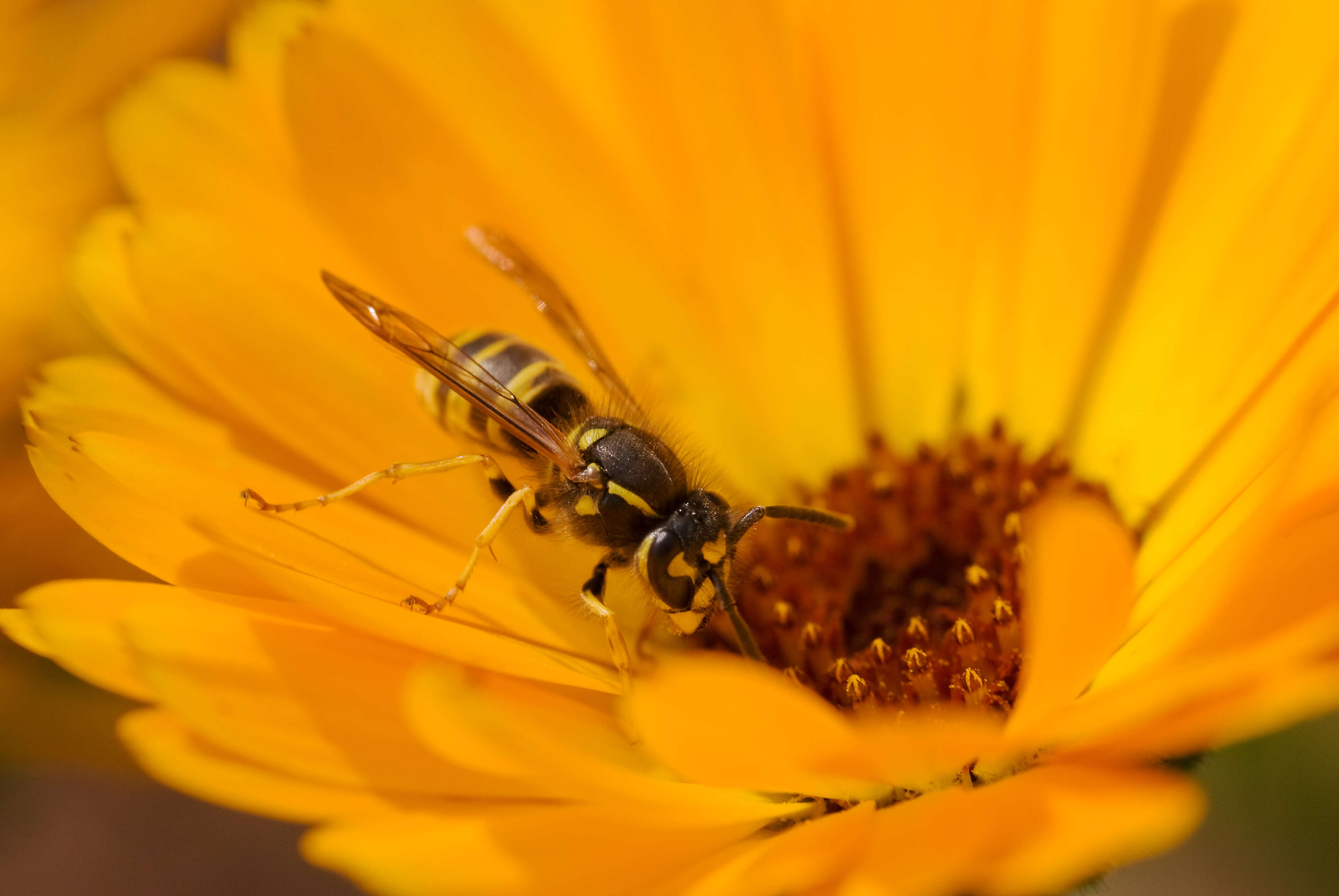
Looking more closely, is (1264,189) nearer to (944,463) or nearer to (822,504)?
(944,463)

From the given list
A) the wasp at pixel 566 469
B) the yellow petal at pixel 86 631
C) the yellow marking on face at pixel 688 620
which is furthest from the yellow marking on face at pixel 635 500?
the yellow petal at pixel 86 631

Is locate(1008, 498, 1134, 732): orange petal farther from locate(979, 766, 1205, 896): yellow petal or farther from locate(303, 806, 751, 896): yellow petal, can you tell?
locate(303, 806, 751, 896): yellow petal

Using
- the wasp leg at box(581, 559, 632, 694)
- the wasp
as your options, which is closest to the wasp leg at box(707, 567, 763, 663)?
the wasp

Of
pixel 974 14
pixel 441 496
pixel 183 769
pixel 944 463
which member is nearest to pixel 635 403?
pixel 441 496

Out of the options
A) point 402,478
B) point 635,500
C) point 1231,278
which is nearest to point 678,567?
point 635,500

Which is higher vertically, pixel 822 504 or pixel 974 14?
pixel 974 14

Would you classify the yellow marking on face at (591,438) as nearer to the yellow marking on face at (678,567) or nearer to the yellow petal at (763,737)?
the yellow marking on face at (678,567)

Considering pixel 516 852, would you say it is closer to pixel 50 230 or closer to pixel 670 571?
pixel 670 571
